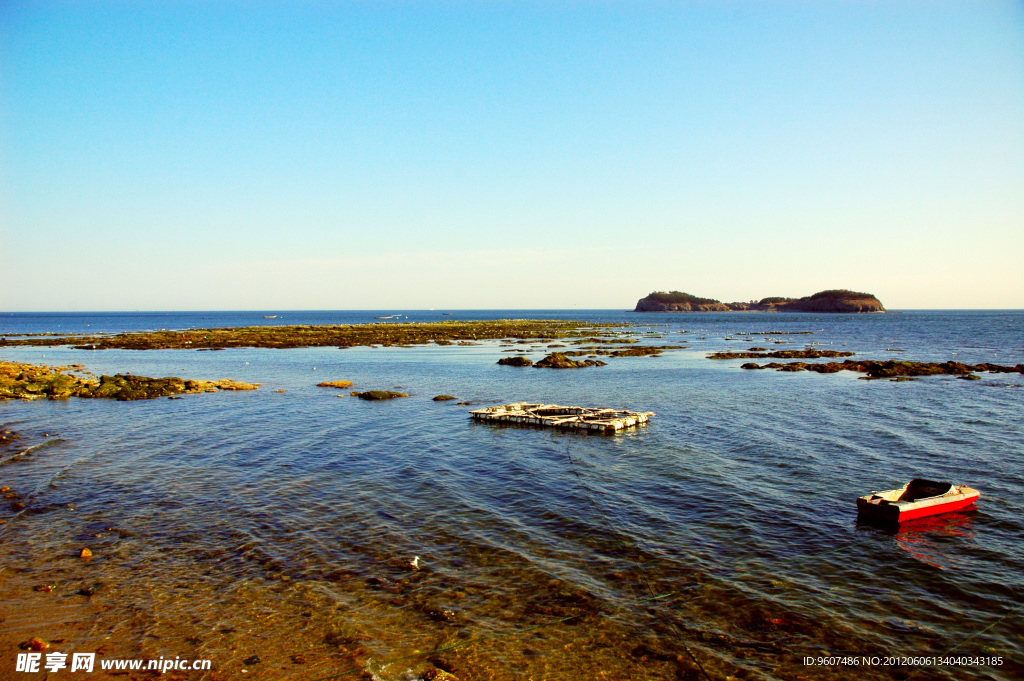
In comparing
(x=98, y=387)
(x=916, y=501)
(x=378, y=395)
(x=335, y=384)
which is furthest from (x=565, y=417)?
(x=98, y=387)

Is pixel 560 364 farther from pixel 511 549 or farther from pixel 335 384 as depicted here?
pixel 511 549

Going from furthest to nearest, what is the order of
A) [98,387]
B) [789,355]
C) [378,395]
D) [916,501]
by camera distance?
[789,355], [98,387], [378,395], [916,501]

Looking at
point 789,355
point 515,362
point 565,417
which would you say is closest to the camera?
point 565,417

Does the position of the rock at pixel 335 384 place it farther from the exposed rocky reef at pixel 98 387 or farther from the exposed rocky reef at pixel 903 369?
the exposed rocky reef at pixel 903 369

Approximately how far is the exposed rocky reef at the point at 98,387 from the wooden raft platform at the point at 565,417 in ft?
84.4

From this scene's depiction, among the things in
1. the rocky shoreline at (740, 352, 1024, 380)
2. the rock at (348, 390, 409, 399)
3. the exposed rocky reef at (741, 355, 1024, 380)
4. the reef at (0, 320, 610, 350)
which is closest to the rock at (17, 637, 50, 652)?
the rock at (348, 390, 409, 399)

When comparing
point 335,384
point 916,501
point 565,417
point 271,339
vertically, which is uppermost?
point 271,339

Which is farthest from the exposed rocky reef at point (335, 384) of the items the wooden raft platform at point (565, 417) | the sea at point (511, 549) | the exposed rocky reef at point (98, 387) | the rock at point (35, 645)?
the rock at point (35, 645)

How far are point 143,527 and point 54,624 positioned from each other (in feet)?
20.3

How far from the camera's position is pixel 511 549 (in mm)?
16531

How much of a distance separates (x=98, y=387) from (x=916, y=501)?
5468 cm

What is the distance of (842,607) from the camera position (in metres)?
13.5

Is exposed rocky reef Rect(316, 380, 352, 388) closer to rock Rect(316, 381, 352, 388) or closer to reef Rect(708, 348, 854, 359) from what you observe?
rock Rect(316, 381, 352, 388)

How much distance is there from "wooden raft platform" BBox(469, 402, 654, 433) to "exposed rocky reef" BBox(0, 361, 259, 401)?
2573 centimetres
